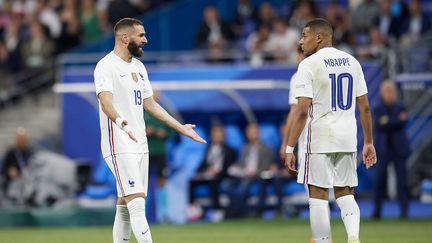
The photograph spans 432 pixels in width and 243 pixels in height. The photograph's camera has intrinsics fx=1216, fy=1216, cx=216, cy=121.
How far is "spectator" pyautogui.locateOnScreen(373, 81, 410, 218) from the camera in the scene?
20.7 meters

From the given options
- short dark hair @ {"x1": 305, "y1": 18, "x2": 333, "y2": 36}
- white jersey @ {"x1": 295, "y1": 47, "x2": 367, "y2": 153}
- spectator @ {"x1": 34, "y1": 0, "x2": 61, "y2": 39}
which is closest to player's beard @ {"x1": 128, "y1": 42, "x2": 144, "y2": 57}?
white jersey @ {"x1": 295, "y1": 47, "x2": 367, "y2": 153}

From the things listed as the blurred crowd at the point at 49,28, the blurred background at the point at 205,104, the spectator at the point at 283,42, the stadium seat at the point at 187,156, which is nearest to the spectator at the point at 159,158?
the blurred background at the point at 205,104

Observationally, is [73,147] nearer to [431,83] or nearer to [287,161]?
[431,83]

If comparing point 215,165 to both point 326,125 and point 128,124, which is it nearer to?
point 326,125

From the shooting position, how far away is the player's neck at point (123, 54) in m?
12.4

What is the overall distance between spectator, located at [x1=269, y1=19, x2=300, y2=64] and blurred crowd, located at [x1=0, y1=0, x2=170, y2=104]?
3761mm

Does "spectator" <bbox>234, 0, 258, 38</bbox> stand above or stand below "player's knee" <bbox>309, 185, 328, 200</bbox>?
above

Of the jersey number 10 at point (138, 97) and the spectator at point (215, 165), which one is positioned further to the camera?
the spectator at point (215, 165)

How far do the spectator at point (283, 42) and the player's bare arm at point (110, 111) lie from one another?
1288 centimetres

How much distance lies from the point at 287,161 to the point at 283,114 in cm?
1154

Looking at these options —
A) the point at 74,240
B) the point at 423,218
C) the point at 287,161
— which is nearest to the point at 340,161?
the point at 287,161

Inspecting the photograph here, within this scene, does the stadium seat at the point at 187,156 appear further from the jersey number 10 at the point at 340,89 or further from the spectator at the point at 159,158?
the jersey number 10 at the point at 340,89

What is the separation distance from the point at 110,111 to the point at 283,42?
13.4 m

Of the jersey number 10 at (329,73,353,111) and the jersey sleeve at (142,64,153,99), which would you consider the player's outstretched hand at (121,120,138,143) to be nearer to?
the jersey sleeve at (142,64,153,99)
